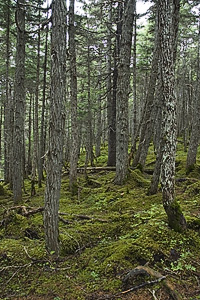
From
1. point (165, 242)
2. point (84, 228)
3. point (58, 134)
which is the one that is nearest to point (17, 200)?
point (84, 228)

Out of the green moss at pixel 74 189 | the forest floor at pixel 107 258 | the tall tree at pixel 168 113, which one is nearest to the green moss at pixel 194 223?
the forest floor at pixel 107 258

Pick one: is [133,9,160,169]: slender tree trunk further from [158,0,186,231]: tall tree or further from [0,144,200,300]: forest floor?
[158,0,186,231]: tall tree

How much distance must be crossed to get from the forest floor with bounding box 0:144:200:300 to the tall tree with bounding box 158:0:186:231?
0.40 meters

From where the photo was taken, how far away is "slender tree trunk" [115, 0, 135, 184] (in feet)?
29.0

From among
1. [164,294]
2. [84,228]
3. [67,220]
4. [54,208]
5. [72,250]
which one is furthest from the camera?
[67,220]

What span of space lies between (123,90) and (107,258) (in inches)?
249

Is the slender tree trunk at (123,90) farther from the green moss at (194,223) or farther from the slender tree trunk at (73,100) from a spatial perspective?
the green moss at (194,223)

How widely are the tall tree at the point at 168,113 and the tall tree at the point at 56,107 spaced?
71.6 inches

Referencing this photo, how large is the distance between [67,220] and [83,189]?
3.35 metres

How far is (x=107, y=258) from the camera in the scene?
4309 mm

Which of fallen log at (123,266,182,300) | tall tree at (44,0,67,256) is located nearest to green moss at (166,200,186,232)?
fallen log at (123,266,182,300)

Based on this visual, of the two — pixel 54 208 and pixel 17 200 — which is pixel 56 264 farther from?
pixel 17 200

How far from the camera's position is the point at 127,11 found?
28.8 feet

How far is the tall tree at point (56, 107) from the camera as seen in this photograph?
4086mm
